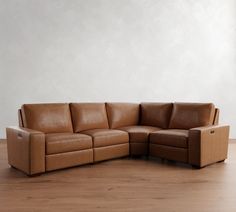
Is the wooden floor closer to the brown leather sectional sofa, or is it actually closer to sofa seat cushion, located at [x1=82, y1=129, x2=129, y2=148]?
the brown leather sectional sofa

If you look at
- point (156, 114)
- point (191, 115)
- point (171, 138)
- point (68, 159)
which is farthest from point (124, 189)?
point (156, 114)

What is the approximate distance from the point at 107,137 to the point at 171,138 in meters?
0.89

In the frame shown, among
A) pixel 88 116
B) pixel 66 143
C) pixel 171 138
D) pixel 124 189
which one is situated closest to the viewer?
pixel 124 189

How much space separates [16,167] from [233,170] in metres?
2.73

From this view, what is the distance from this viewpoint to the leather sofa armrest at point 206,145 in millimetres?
3531

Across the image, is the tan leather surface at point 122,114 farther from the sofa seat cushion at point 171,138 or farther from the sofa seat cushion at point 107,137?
the sofa seat cushion at point 171,138

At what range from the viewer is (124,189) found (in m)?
2.83

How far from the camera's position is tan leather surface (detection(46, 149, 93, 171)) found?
3352 millimetres

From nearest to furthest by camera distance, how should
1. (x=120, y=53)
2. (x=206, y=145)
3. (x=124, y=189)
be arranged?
(x=124, y=189) → (x=206, y=145) → (x=120, y=53)

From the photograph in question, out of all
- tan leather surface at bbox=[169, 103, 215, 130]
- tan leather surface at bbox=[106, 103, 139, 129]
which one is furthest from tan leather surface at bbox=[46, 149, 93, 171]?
tan leather surface at bbox=[169, 103, 215, 130]

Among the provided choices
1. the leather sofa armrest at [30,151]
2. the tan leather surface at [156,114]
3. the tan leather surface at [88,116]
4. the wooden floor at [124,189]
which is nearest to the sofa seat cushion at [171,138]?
the wooden floor at [124,189]

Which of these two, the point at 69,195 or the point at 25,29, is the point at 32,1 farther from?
the point at 69,195

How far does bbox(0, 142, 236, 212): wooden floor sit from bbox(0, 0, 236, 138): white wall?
2015 millimetres

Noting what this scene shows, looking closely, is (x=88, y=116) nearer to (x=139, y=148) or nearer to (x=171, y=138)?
(x=139, y=148)
